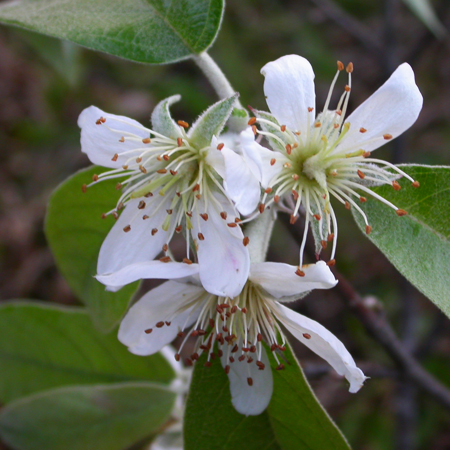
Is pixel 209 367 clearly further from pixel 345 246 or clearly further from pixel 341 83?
pixel 341 83

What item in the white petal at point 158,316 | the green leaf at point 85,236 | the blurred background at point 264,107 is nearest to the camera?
the white petal at point 158,316

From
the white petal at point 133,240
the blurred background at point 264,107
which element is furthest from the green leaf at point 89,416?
the blurred background at point 264,107

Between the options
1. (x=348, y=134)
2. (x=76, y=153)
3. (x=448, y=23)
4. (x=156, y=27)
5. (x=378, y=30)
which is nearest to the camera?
(x=348, y=134)

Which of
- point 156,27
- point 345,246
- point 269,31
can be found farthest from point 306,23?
point 156,27

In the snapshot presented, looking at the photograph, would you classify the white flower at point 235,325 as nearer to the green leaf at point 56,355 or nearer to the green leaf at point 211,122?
the green leaf at point 211,122

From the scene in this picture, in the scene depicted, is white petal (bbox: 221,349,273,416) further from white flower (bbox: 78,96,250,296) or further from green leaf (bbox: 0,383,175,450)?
green leaf (bbox: 0,383,175,450)

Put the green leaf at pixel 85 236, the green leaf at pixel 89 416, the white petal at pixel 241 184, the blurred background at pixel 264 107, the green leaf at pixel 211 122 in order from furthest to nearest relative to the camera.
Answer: the blurred background at pixel 264 107, the green leaf at pixel 89 416, the green leaf at pixel 85 236, the green leaf at pixel 211 122, the white petal at pixel 241 184

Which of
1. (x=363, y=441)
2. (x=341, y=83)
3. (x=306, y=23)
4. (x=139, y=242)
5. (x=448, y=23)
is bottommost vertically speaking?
(x=363, y=441)

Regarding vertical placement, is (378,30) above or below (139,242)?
below
